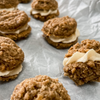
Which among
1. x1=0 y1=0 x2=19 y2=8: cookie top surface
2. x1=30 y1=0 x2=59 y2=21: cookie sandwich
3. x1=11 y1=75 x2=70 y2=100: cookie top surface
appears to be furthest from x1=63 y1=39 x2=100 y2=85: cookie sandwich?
x1=0 y1=0 x2=19 y2=8: cookie top surface

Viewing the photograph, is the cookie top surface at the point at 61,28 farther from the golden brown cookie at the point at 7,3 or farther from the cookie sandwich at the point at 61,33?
the golden brown cookie at the point at 7,3

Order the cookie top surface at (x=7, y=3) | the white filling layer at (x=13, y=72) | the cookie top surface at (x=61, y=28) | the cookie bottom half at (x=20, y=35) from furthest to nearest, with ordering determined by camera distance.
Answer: the cookie top surface at (x=7, y=3)
the cookie bottom half at (x=20, y=35)
the cookie top surface at (x=61, y=28)
the white filling layer at (x=13, y=72)

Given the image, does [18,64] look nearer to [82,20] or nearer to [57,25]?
[57,25]

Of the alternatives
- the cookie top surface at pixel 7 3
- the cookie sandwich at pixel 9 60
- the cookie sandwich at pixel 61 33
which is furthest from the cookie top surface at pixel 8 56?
the cookie top surface at pixel 7 3

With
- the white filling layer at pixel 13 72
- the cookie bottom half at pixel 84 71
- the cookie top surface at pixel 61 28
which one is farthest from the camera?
the cookie top surface at pixel 61 28

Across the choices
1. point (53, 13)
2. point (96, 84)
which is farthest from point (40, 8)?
point (96, 84)

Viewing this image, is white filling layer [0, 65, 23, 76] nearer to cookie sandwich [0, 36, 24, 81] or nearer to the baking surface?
cookie sandwich [0, 36, 24, 81]
